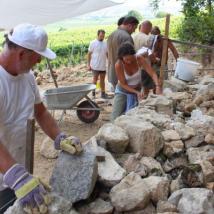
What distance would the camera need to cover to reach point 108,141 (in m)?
3.35

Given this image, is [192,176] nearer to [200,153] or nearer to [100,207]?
[200,153]

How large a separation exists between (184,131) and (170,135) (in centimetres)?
21

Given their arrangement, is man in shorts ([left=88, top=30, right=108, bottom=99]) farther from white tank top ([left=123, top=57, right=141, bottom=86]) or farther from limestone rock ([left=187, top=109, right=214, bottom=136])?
limestone rock ([left=187, top=109, right=214, bottom=136])

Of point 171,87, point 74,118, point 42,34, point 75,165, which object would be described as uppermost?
point 42,34

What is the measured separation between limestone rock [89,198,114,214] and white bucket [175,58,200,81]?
5.41 metres

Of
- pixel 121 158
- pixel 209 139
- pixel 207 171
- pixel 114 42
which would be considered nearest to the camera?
pixel 207 171

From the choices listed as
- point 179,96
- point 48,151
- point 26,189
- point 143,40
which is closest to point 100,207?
Result: point 26,189

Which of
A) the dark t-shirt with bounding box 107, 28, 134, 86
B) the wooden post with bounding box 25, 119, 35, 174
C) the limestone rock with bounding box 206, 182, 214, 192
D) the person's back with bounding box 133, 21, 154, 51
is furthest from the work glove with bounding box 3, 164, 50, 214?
the person's back with bounding box 133, 21, 154, 51

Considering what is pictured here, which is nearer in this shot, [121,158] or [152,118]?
[121,158]

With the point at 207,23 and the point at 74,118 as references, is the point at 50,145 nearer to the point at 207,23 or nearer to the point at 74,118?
the point at 74,118

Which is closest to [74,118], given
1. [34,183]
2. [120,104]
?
[120,104]

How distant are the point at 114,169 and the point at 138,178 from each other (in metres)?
0.23

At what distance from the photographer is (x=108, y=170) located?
290cm

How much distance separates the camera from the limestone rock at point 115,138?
334cm
